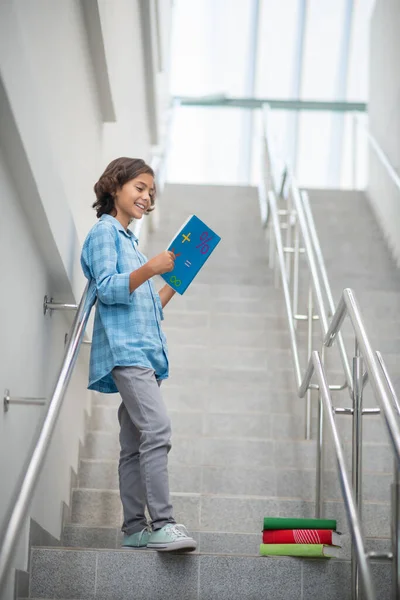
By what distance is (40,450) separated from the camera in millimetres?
1880

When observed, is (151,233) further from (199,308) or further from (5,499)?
(5,499)

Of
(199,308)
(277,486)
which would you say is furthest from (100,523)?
(199,308)

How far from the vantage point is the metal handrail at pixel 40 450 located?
1.60 m

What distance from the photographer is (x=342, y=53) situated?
13031 millimetres

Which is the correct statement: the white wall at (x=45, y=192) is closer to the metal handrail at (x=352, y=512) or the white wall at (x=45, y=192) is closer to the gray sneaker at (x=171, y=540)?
the gray sneaker at (x=171, y=540)

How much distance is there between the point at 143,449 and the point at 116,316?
0.41 meters

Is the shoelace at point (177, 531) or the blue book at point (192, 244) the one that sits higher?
the blue book at point (192, 244)

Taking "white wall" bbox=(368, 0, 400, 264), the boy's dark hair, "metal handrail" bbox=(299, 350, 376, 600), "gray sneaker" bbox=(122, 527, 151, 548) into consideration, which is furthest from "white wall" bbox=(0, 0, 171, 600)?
"white wall" bbox=(368, 0, 400, 264)

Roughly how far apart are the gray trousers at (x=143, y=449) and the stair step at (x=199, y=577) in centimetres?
14

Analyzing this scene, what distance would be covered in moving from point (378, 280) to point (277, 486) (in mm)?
2738

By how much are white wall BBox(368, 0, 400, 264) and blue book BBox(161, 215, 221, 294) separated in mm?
3768

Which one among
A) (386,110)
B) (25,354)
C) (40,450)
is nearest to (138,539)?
(25,354)

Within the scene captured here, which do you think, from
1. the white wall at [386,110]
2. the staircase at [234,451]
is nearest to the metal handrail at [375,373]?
the staircase at [234,451]

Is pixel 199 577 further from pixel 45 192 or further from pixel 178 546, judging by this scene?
pixel 45 192
